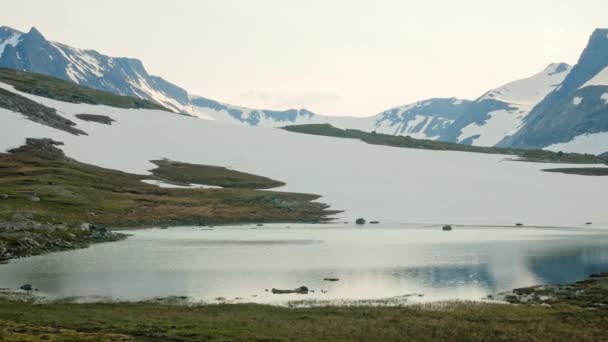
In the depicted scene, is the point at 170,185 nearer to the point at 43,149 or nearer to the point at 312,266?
the point at 43,149

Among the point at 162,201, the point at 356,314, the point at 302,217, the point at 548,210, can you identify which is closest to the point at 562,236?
the point at 548,210

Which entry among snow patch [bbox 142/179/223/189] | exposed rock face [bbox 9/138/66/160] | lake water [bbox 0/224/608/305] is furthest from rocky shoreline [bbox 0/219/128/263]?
exposed rock face [bbox 9/138/66/160]

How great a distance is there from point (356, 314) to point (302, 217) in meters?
98.9

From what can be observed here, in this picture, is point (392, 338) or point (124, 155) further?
point (124, 155)

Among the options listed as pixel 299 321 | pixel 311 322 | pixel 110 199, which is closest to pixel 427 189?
pixel 110 199

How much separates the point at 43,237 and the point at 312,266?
36.1 meters

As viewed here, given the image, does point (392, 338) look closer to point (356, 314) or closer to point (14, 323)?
point (356, 314)

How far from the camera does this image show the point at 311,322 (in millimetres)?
37969

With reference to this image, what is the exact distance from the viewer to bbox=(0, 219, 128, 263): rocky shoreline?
73.0m

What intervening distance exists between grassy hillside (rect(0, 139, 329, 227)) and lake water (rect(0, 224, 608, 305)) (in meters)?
18.1

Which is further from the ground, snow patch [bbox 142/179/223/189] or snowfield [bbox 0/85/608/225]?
snowfield [bbox 0/85/608/225]

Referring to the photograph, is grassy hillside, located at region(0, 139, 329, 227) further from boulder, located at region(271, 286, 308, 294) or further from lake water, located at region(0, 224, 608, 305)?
boulder, located at region(271, 286, 308, 294)

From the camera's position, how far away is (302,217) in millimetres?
139750

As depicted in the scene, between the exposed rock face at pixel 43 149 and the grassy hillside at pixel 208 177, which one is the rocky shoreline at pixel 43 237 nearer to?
the grassy hillside at pixel 208 177
